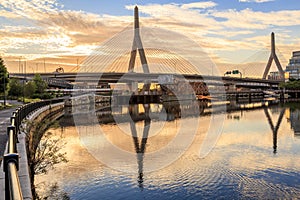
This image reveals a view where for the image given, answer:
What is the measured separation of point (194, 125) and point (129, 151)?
17689 mm

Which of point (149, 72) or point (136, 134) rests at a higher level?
point (149, 72)

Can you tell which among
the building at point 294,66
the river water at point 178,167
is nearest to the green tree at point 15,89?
the river water at point 178,167

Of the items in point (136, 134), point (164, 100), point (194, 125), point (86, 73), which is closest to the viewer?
point (136, 134)

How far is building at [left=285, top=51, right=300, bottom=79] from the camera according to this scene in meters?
179

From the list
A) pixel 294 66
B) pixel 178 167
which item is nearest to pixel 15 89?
pixel 178 167

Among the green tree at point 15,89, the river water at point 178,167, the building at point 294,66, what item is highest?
the building at point 294,66

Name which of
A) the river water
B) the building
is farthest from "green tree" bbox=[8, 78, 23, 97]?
the building

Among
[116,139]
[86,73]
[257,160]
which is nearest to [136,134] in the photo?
[116,139]

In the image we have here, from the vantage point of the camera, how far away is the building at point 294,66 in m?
179

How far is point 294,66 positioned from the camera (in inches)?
7215

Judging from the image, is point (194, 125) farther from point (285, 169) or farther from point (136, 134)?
point (285, 169)

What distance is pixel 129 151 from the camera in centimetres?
2355

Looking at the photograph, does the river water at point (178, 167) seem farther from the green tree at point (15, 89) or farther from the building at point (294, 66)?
the building at point (294, 66)

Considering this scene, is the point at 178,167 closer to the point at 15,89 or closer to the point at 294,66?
the point at 15,89
